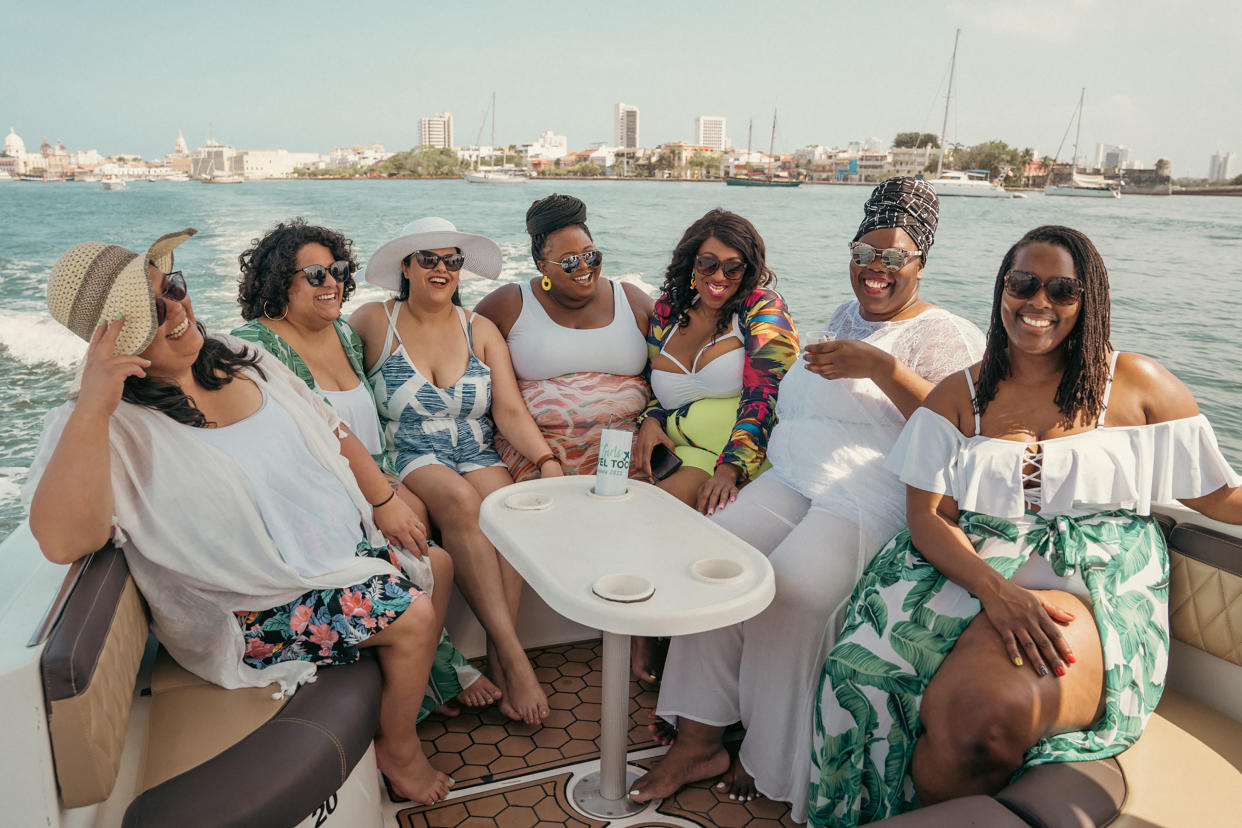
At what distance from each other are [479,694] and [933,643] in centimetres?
122

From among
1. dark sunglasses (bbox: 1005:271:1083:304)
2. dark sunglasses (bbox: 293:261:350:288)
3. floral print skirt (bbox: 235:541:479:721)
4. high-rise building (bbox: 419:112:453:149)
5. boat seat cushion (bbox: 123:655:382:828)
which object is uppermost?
high-rise building (bbox: 419:112:453:149)

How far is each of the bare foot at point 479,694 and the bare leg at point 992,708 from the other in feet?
3.75

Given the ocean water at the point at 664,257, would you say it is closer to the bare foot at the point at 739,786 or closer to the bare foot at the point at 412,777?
the bare foot at the point at 412,777

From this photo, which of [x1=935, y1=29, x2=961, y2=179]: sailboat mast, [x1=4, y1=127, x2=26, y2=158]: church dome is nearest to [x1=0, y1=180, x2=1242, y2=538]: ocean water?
[x1=935, y1=29, x2=961, y2=179]: sailboat mast

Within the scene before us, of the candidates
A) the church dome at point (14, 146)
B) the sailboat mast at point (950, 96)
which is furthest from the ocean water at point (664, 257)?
the church dome at point (14, 146)

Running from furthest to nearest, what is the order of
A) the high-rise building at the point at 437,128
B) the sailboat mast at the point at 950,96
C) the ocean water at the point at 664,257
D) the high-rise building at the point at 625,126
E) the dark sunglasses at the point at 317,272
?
1. the high-rise building at the point at 437,128
2. the high-rise building at the point at 625,126
3. the sailboat mast at the point at 950,96
4. the ocean water at the point at 664,257
5. the dark sunglasses at the point at 317,272

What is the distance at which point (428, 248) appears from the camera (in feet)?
8.27

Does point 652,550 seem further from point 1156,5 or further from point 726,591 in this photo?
point 1156,5

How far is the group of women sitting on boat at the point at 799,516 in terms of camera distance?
1430 mm

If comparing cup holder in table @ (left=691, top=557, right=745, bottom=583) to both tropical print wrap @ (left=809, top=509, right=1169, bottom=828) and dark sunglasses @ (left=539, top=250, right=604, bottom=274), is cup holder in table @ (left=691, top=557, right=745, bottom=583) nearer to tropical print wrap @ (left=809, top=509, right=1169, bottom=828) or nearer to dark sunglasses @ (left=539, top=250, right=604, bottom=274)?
tropical print wrap @ (left=809, top=509, right=1169, bottom=828)

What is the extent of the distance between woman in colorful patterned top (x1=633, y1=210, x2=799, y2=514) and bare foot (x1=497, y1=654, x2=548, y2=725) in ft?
2.13

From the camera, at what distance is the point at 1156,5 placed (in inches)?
996

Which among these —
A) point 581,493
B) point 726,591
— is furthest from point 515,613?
point 726,591

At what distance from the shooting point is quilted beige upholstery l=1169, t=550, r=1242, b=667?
1661 millimetres
